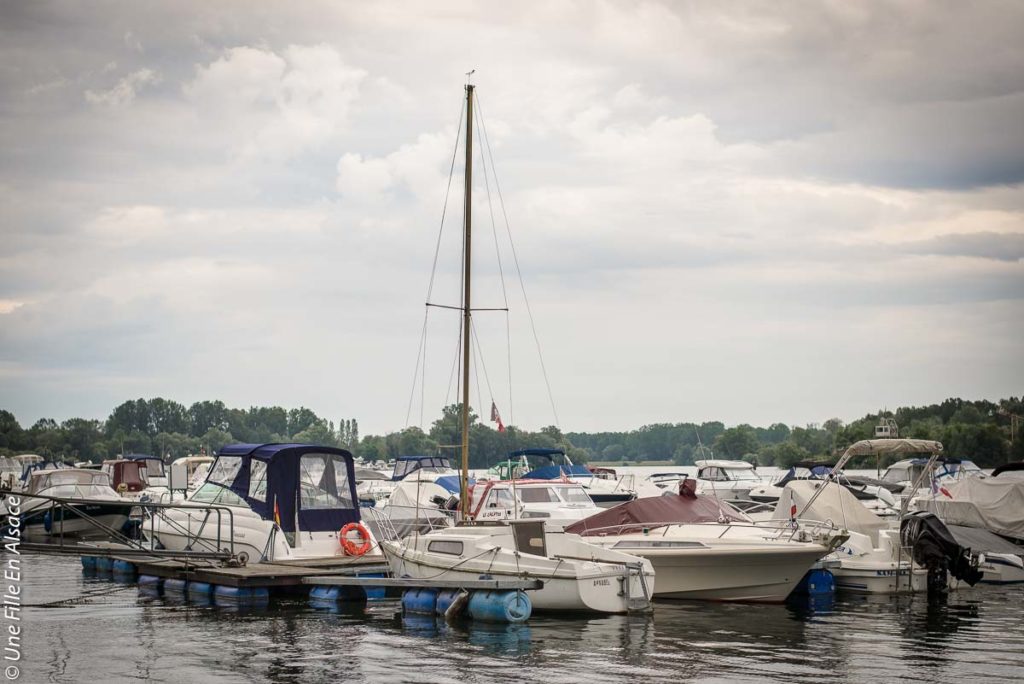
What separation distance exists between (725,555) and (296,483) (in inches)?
399

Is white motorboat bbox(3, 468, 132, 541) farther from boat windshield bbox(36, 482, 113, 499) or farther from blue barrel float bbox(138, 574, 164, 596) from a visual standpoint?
blue barrel float bbox(138, 574, 164, 596)

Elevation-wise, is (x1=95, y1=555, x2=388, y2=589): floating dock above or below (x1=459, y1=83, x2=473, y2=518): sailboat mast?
below

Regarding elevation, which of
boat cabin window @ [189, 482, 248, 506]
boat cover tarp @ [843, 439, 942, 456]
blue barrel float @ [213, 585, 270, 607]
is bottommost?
blue barrel float @ [213, 585, 270, 607]

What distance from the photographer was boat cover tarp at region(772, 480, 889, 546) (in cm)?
2919

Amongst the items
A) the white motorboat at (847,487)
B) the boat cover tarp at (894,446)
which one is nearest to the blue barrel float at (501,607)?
the boat cover tarp at (894,446)

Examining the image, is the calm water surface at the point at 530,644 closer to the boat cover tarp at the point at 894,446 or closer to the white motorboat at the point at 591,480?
the boat cover tarp at the point at 894,446

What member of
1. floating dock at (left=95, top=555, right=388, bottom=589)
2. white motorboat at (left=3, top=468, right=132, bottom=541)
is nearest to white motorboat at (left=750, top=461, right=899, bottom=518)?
floating dock at (left=95, top=555, right=388, bottom=589)

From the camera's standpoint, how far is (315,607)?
23891mm

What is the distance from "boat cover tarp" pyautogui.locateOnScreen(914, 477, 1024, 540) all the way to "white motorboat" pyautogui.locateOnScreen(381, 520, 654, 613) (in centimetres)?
1574

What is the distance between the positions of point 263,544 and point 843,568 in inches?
548

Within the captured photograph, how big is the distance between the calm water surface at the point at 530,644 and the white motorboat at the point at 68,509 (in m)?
16.3

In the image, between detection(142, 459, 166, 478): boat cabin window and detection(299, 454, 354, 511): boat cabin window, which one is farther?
detection(142, 459, 166, 478): boat cabin window

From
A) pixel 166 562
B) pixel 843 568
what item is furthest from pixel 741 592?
pixel 166 562

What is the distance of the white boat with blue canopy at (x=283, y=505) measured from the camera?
26.8 metres
